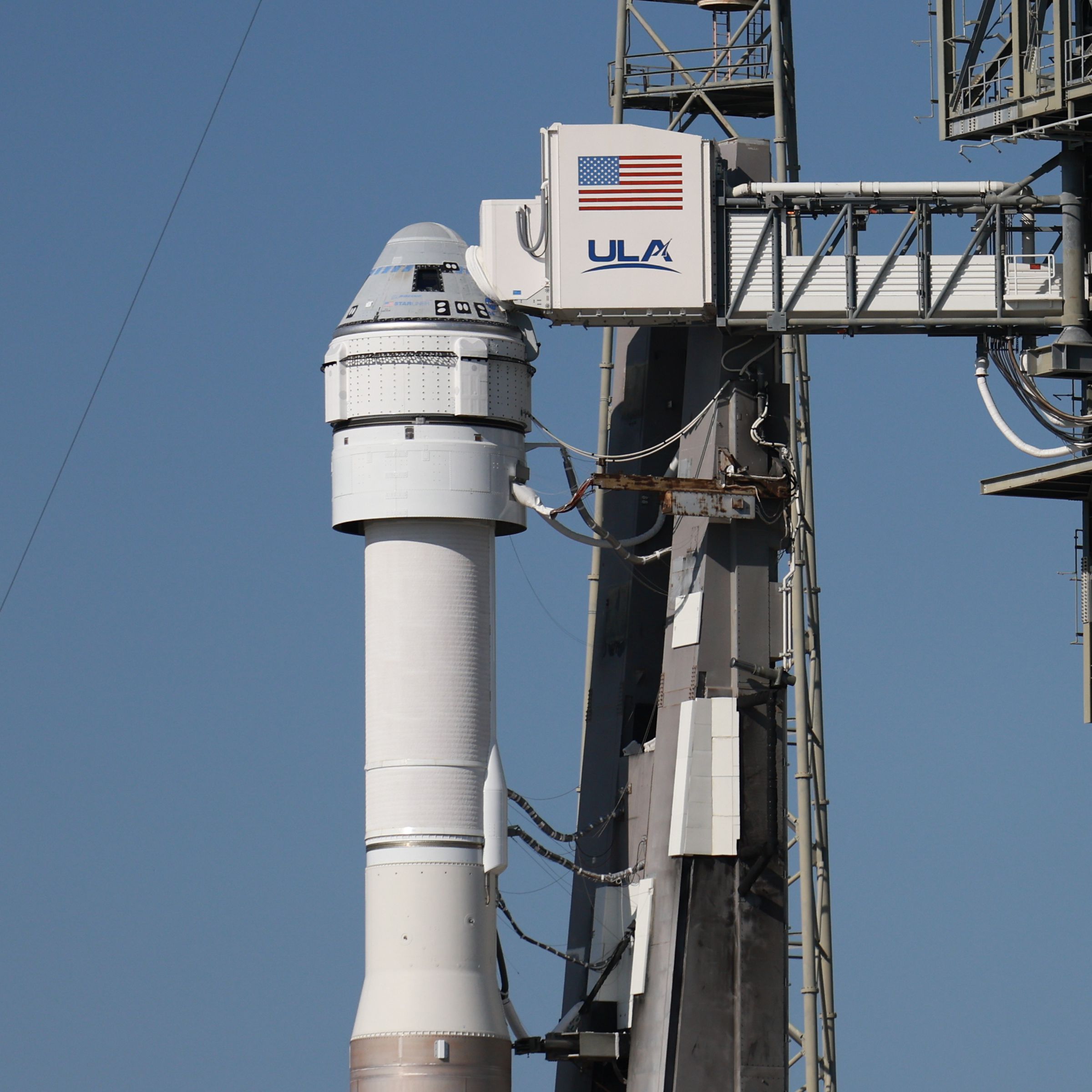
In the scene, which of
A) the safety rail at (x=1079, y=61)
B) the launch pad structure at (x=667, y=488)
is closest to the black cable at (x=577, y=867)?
the launch pad structure at (x=667, y=488)

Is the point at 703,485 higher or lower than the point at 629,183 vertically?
lower

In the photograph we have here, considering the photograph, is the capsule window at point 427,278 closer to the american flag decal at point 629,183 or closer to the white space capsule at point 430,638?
the white space capsule at point 430,638

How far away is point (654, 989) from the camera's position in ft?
184

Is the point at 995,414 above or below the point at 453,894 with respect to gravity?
above

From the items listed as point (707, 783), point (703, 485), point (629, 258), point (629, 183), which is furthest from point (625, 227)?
point (707, 783)

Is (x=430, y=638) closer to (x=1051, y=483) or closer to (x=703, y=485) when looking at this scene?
(x=703, y=485)

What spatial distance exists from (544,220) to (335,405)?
419cm

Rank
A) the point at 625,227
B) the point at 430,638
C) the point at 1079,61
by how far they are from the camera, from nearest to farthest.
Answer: the point at 430,638
the point at 625,227
the point at 1079,61

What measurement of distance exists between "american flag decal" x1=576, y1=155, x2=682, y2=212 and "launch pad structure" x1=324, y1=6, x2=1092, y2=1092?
0.13 feet

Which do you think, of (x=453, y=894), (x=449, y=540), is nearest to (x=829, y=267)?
(x=449, y=540)

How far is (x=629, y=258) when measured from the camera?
55.6 meters

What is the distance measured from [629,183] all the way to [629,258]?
3.60 ft

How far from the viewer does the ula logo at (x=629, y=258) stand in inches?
2185

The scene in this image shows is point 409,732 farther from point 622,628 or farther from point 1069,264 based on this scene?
point 1069,264
